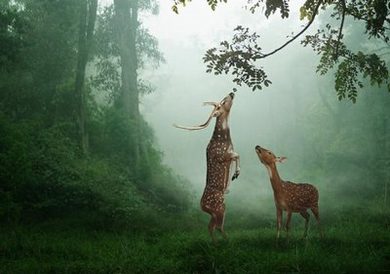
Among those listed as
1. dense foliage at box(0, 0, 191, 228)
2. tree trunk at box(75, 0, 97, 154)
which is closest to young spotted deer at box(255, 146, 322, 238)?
dense foliage at box(0, 0, 191, 228)

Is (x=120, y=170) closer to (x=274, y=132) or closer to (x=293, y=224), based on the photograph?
(x=293, y=224)

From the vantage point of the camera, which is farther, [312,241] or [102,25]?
[102,25]

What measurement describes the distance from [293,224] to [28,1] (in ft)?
55.0

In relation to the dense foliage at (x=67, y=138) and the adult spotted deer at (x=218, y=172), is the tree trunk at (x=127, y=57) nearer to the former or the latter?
the dense foliage at (x=67, y=138)

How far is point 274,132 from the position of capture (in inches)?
1853

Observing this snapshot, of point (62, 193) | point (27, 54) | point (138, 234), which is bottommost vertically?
point (138, 234)

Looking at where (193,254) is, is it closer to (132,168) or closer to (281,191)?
(281,191)

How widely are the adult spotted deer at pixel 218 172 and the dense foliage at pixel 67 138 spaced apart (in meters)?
4.96

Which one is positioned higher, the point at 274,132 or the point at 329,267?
the point at 274,132

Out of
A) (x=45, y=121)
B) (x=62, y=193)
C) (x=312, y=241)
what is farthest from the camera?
(x=45, y=121)

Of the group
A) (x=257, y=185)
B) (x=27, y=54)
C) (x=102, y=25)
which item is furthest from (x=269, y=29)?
(x=27, y=54)

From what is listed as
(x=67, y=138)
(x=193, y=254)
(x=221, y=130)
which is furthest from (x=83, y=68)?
(x=193, y=254)

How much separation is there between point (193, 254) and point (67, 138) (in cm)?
1172

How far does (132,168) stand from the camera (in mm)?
21062
